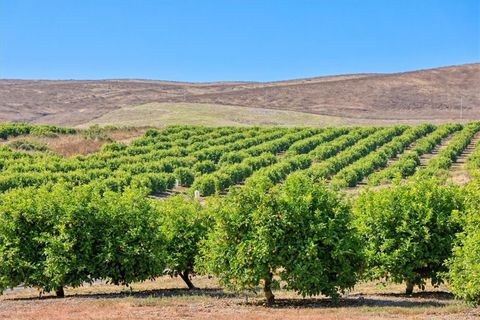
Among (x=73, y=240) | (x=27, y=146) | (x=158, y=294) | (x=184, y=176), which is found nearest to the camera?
(x=73, y=240)

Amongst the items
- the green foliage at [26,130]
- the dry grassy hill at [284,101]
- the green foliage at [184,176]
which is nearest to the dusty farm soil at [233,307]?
the green foliage at [184,176]

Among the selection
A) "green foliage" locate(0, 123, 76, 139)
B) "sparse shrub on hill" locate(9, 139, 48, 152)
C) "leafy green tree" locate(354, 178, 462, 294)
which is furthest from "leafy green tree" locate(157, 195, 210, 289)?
"green foliage" locate(0, 123, 76, 139)

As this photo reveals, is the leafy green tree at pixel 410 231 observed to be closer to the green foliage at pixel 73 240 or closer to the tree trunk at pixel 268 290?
the tree trunk at pixel 268 290

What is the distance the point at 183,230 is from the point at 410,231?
34.8ft

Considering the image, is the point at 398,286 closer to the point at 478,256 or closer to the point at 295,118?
the point at 478,256

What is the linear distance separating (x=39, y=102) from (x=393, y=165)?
111m

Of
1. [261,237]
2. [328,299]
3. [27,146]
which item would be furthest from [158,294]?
[27,146]

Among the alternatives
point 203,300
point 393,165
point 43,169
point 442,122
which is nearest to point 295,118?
point 442,122

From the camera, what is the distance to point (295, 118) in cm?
13462

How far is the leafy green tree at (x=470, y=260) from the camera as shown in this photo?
2381 cm

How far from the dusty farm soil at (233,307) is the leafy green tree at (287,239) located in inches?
43.5

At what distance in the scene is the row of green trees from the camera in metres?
26.1

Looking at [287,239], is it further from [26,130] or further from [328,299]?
[26,130]

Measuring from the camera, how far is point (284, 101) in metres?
162
